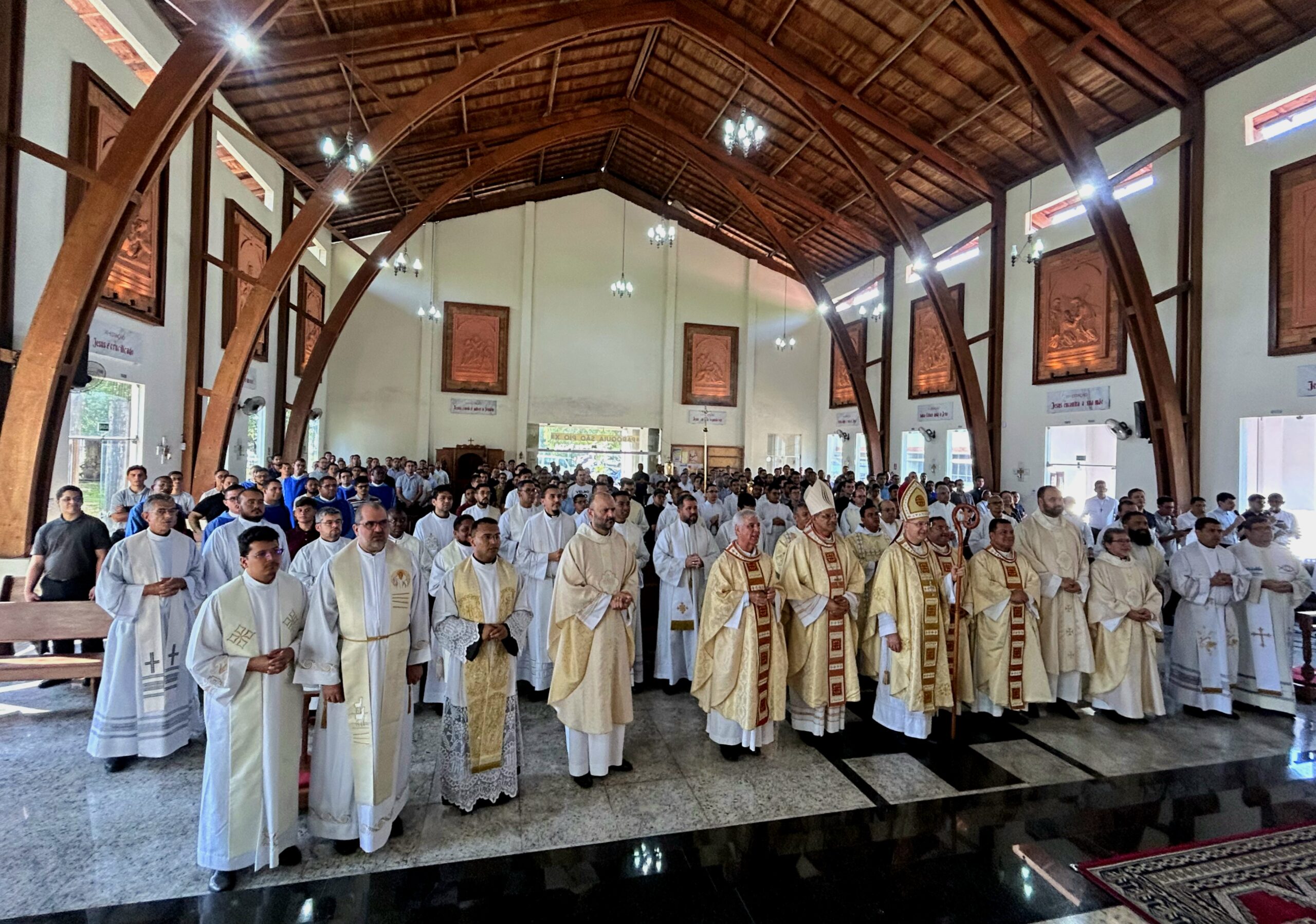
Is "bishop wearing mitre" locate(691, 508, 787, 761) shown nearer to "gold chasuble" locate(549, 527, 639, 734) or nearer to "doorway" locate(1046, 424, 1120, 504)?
"gold chasuble" locate(549, 527, 639, 734)

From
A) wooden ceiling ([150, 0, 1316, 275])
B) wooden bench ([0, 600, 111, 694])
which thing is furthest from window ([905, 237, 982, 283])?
wooden bench ([0, 600, 111, 694])

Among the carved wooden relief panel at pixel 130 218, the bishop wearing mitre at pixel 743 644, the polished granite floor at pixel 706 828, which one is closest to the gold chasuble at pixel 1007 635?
the polished granite floor at pixel 706 828

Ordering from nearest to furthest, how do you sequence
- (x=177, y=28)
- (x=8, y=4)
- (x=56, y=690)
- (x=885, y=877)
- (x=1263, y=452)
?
1. (x=885, y=877)
2. (x=56, y=690)
3. (x=8, y=4)
4. (x=177, y=28)
5. (x=1263, y=452)

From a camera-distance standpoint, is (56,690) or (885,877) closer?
(885,877)

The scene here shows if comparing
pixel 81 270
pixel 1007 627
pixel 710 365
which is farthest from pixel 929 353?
pixel 81 270

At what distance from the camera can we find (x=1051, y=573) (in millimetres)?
5453

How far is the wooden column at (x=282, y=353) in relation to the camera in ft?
45.7

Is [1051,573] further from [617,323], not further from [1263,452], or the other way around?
[617,323]

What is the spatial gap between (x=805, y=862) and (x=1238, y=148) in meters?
12.1

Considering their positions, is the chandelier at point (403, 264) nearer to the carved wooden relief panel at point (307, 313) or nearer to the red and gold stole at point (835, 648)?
the carved wooden relief panel at point (307, 313)

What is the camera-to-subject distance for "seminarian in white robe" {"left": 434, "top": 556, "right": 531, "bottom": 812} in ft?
12.1

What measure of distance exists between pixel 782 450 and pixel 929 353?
6.26m

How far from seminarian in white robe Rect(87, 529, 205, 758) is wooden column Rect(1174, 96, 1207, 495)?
1275cm

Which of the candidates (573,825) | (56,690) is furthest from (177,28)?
(573,825)
